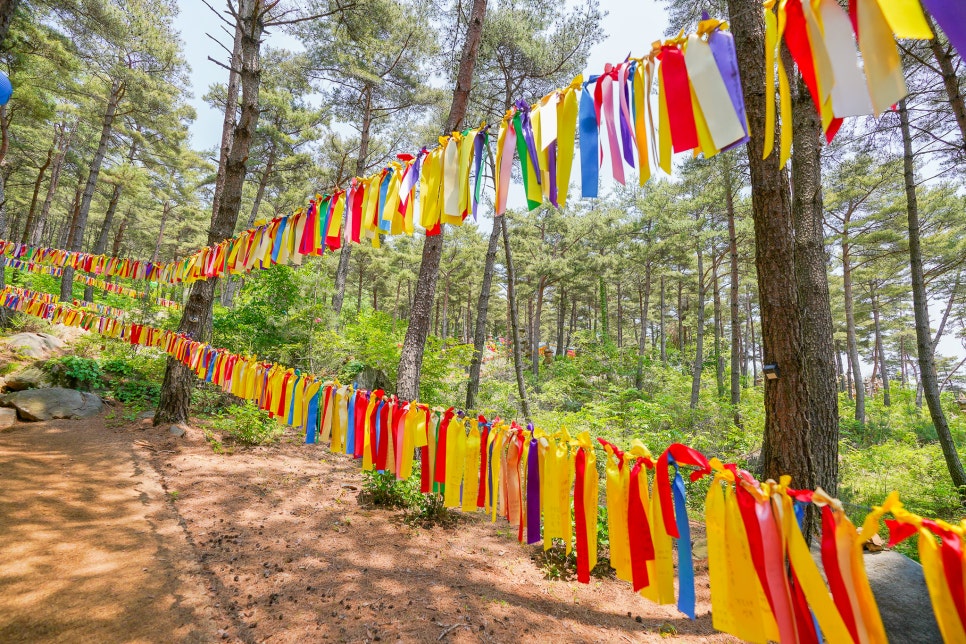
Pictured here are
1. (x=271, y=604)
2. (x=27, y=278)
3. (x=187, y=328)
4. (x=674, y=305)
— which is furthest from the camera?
(x=674, y=305)

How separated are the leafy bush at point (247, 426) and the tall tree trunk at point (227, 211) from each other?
23.2 inches

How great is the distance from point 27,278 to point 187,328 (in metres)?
19.4

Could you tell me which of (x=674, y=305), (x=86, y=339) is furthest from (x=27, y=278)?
(x=674, y=305)

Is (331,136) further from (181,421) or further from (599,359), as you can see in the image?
(599,359)

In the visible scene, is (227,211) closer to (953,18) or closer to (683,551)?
(683,551)

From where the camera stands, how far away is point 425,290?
17.0ft

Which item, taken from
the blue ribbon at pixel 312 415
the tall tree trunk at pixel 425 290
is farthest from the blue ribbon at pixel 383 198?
the tall tree trunk at pixel 425 290

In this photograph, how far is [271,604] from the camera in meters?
2.63

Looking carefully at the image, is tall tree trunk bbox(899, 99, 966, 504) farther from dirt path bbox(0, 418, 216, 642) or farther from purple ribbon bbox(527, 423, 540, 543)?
dirt path bbox(0, 418, 216, 642)

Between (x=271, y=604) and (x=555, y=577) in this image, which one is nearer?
(x=271, y=604)

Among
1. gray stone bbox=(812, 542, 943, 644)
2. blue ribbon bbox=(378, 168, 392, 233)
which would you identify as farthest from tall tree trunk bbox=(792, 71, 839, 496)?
blue ribbon bbox=(378, 168, 392, 233)

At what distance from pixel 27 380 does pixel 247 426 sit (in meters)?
4.11

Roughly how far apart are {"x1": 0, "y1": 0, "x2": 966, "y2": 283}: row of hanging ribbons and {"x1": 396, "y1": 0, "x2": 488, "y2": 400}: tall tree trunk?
6.23 ft

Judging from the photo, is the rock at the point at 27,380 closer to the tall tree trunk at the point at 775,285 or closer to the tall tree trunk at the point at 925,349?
the tall tree trunk at the point at 775,285
